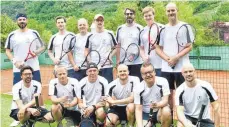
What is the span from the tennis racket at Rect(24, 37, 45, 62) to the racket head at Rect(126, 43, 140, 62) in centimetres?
162

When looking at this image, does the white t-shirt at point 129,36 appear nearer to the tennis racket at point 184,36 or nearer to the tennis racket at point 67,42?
the tennis racket at point 67,42

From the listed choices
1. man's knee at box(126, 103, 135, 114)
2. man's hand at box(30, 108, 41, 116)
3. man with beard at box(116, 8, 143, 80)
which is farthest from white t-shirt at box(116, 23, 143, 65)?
man's hand at box(30, 108, 41, 116)

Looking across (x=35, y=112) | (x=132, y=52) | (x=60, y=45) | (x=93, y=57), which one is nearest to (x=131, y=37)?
(x=132, y=52)

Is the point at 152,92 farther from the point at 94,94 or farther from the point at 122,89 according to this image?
the point at 94,94

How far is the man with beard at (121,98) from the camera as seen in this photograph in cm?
639

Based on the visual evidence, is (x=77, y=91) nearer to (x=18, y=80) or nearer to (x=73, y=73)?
(x=73, y=73)

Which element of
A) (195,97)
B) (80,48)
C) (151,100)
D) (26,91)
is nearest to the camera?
(195,97)

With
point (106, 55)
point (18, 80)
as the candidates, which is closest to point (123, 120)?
point (106, 55)

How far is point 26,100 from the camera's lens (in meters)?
6.99

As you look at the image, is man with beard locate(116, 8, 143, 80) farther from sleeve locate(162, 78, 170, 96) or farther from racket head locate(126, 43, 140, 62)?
sleeve locate(162, 78, 170, 96)

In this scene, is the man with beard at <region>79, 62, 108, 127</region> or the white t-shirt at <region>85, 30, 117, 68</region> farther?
the white t-shirt at <region>85, 30, 117, 68</region>

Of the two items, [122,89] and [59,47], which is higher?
[59,47]

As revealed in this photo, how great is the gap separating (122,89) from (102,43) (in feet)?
3.97

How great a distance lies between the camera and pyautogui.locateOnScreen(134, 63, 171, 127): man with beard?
5.95 m
